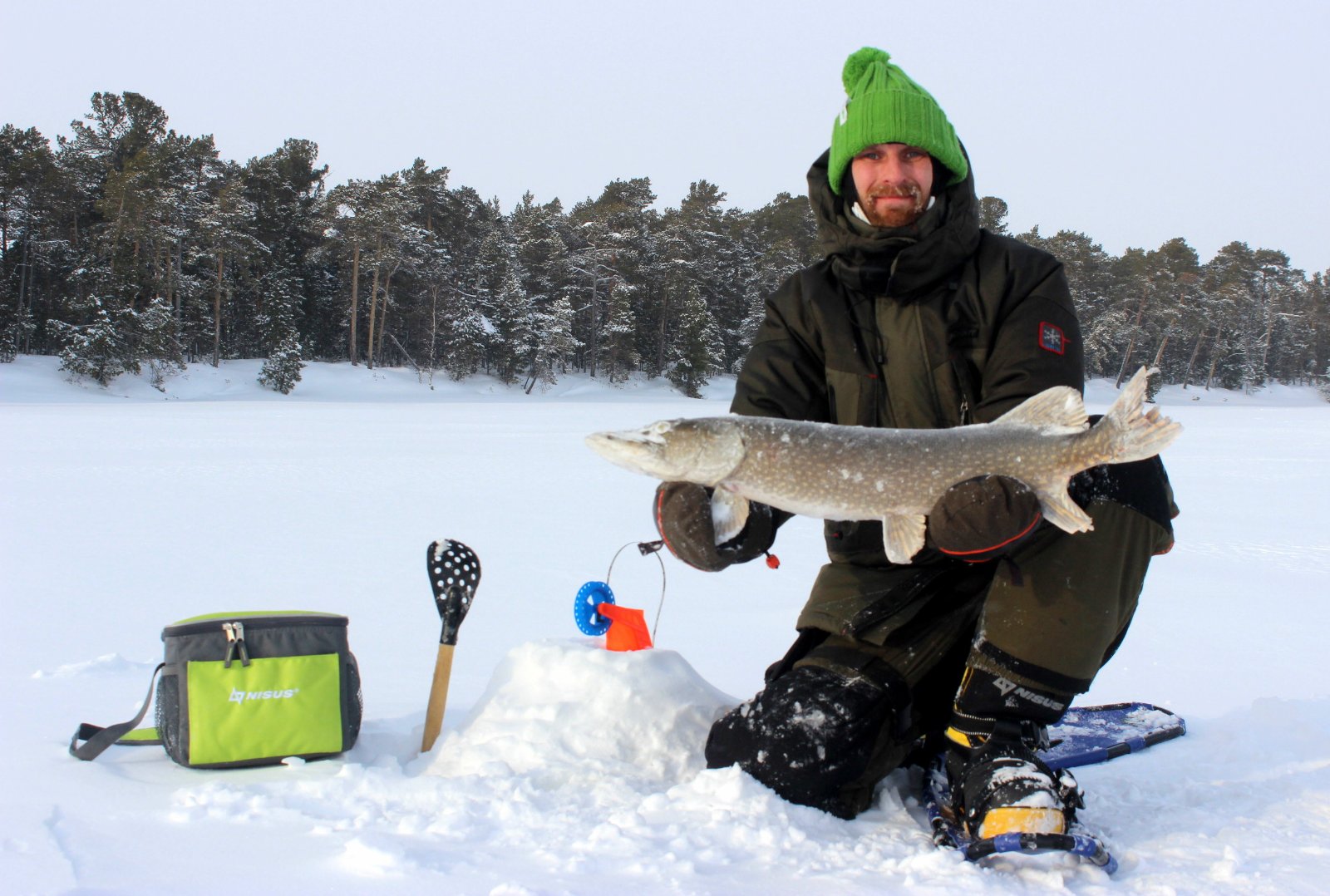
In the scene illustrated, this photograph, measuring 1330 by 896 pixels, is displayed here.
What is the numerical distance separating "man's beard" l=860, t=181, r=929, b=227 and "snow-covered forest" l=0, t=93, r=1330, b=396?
34.7m

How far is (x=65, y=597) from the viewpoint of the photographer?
4.43 m

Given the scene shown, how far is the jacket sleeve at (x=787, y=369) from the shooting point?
289cm

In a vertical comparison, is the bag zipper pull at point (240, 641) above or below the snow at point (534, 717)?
above

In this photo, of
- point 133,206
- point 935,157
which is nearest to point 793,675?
point 935,157

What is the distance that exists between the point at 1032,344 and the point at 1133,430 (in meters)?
0.54

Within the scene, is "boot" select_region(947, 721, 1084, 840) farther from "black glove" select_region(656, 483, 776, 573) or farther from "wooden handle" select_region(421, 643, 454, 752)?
"wooden handle" select_region(421, 643, 454, 752)

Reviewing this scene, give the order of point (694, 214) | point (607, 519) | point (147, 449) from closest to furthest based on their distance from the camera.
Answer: point (607, 519)
point (147, 449)
point (694, 214)

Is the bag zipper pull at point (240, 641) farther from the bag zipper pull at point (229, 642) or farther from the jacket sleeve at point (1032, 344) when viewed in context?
the jacket sleeve at point (1032, 344)

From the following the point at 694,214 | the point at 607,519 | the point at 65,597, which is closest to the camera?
the point at 65,597

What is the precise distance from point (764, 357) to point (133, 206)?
1558 inches

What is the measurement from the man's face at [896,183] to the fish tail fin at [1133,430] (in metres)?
0.96

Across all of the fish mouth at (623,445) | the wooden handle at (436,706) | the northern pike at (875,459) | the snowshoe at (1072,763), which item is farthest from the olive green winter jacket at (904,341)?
the wooden handle at (436,706)

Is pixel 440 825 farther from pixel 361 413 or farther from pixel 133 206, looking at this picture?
pixel 133 206

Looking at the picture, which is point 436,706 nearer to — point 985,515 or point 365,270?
point 985,515
